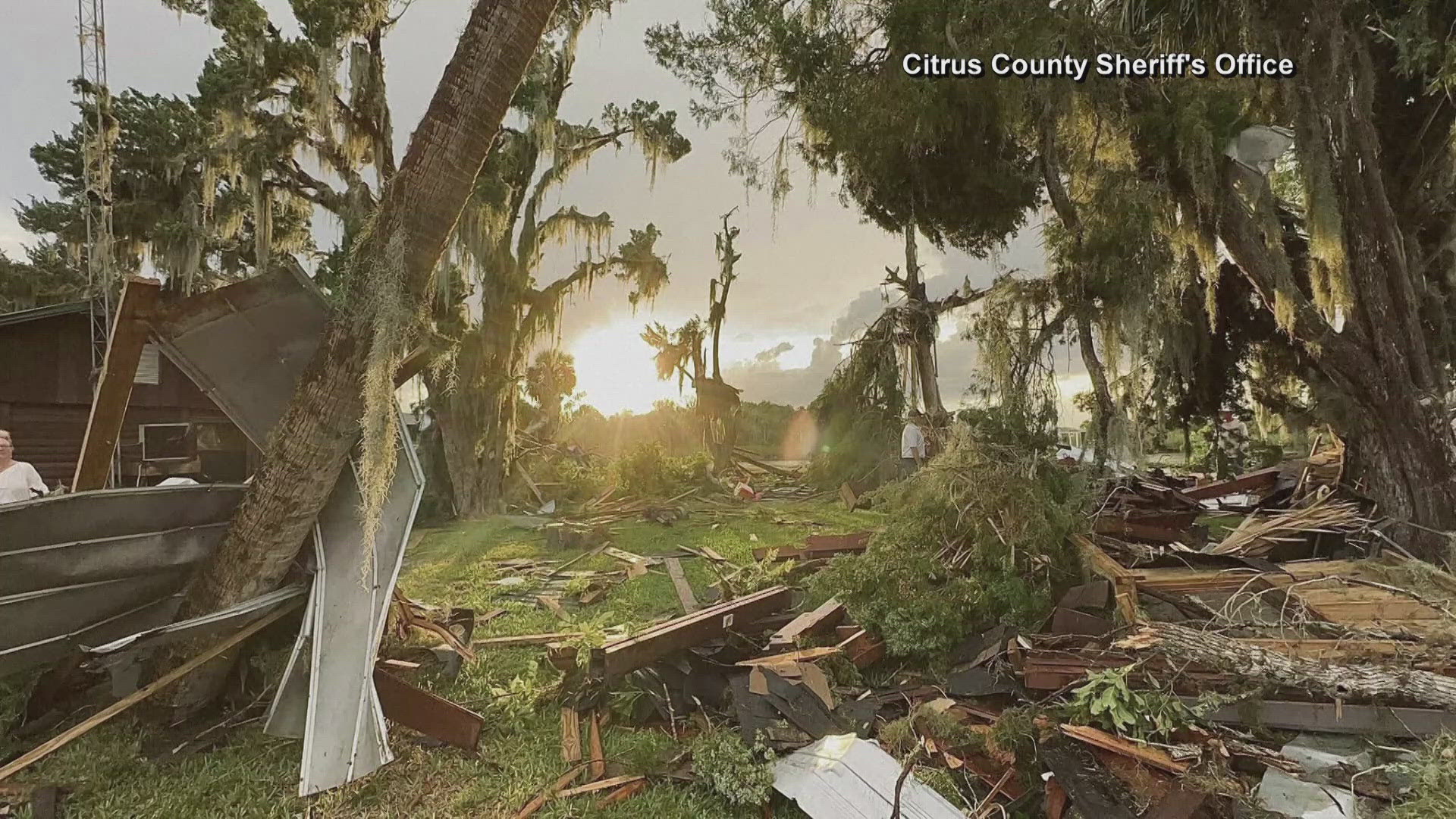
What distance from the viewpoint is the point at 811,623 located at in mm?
5340

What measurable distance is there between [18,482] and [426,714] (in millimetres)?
4568

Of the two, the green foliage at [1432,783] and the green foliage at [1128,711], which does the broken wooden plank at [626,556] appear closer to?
the green foliage at [1128,711]

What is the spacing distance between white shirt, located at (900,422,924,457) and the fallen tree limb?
25.1 feet

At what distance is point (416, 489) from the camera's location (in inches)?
183

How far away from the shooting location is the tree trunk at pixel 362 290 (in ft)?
12.7

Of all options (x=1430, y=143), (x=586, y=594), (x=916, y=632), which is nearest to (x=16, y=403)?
(x=586, y=594)

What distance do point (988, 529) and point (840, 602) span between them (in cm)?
167

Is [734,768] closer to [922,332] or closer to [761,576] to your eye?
[761,576]

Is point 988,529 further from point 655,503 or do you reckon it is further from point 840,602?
point 655,503

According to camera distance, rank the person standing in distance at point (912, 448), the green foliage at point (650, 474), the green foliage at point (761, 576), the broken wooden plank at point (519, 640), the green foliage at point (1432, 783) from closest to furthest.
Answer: the green foliage at point (1432, 783)
the broken wooden plank at point (519, 640)
the green foliage at point (761, 576)
the person standing in distance at point (912, 448)
the green foliage at point (650, 474)

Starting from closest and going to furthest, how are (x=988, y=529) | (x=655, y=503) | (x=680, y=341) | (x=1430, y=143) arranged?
(x=988, y=529) < (x=1430, y=143) < (x=655, y=503) < (x=680, y=341)

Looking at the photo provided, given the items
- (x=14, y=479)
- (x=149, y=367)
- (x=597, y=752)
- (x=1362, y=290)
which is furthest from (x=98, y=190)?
(x=1362, y=290)

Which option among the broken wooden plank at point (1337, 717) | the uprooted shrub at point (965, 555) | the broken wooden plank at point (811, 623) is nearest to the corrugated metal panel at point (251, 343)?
the broken wooden plank at point (811, 623)

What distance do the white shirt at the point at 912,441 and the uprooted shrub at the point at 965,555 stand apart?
482 cm
